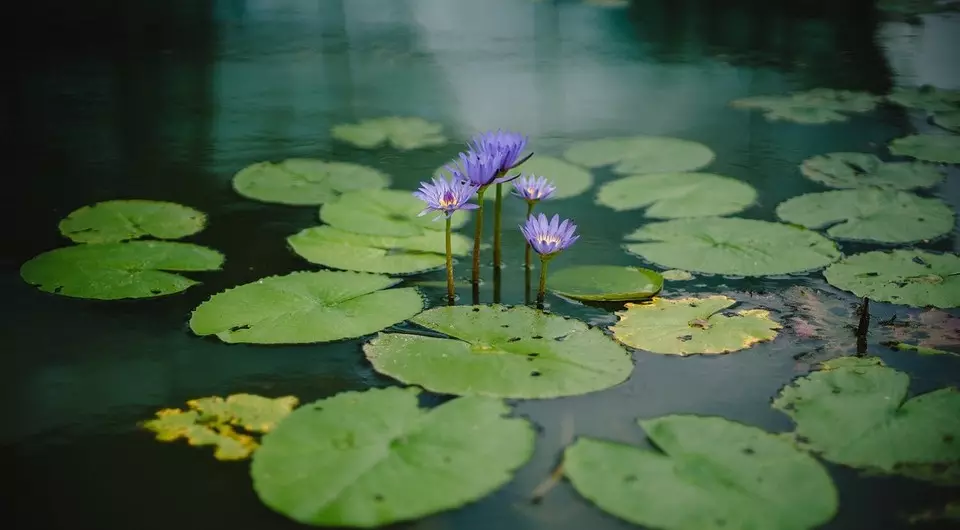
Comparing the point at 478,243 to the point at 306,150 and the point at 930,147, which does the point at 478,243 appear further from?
the point at 930,147

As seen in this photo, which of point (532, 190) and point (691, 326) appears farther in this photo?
point (532, 190)

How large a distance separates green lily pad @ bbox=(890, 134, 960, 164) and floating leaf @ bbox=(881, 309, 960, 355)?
3.62ft

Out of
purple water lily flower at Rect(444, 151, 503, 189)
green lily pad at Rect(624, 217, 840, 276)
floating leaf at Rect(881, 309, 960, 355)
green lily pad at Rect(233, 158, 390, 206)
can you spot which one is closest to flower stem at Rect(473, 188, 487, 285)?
purple water lily flower at Rect(444, 151, 503, 189)

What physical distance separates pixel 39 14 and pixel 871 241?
445 centimetres

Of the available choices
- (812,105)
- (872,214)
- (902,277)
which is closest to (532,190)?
(902,277)

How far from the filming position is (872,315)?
1.75 metres

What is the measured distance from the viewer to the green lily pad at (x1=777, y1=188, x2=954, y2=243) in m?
2.12

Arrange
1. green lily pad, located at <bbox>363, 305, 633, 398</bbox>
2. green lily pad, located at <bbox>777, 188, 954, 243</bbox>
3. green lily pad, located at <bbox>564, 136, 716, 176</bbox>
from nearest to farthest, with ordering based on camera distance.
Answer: green lily pad, located at <bbox>363, 305, 633, 398</bbox>
green lily pad, located at <bbox>777, 188, 954, 243</bbox>
green lily pad, located at <bbox>564, 136, 716, 176</bbox>

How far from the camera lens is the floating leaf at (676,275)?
1.93 metres

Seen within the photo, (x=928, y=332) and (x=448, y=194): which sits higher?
(x=448, y=194)

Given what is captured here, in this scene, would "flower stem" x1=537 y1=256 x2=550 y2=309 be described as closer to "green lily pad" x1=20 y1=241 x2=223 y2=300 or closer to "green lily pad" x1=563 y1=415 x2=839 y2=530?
"green lily pad" x1=563 y1=415 x2=839 y2=530

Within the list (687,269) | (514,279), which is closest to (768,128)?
(687,269)

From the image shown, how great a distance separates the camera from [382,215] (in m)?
2.25

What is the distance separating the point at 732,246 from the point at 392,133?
138 centimetres
